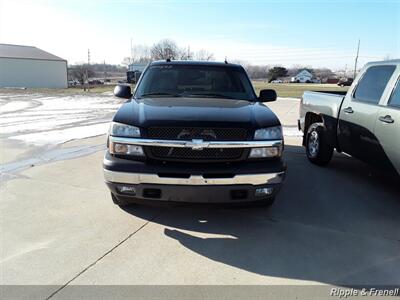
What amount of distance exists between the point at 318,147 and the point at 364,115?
1.63 meters

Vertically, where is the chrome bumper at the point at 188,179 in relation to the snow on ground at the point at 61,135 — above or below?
above

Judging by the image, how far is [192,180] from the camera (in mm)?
3547

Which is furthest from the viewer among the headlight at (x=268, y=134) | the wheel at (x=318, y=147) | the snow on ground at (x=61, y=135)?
the snow on ground at (x=61, y=135)

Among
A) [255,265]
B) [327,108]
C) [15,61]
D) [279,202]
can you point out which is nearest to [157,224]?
[255,265]

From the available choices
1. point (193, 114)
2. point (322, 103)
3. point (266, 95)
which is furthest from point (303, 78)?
point (193, 114)

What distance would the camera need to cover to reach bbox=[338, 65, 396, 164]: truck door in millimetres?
4902

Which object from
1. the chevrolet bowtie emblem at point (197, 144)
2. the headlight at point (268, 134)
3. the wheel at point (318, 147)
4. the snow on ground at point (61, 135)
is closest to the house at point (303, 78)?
the snow on ground at point (61, 135)

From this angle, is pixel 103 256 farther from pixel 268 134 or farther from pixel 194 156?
pixel 268 134

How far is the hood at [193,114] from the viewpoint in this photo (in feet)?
12.2

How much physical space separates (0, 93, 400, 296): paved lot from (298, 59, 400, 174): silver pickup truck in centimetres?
67

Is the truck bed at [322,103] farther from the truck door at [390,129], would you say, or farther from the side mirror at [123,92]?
the side mirror at [123,92]

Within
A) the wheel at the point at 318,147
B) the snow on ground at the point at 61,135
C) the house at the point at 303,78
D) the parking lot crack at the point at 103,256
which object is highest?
the house at the point at 303,78

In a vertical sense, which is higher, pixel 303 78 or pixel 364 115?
pixel 303 78

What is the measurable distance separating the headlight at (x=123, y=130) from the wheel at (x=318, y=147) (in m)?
3.96
